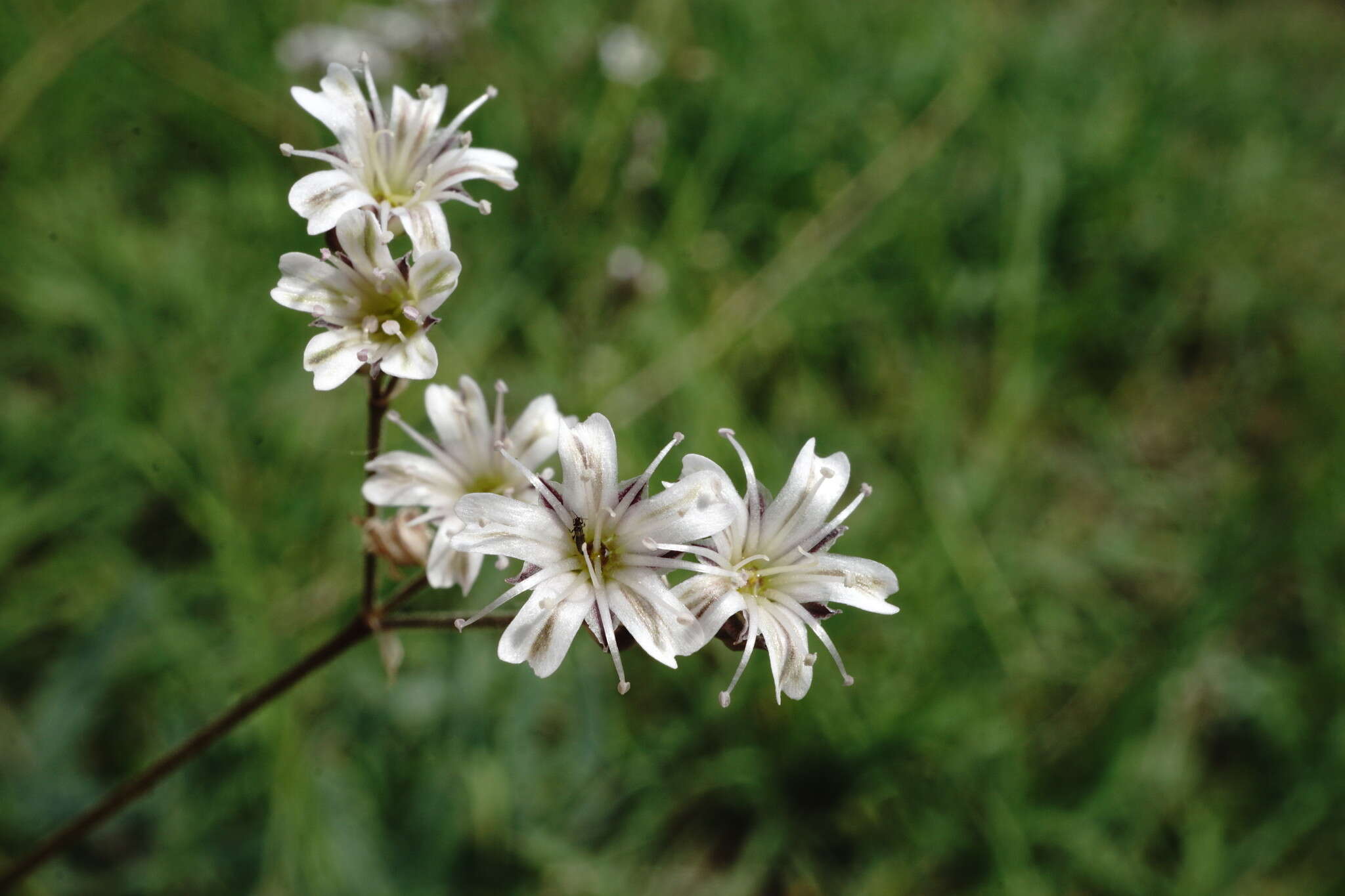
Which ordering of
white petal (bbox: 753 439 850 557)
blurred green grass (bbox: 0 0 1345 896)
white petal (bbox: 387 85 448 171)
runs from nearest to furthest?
white petal (bbox: 753 439 850 557) → white petal (bbox: 387 85 448 171) → blurred green grass (bbox: 0 0 1345 896)

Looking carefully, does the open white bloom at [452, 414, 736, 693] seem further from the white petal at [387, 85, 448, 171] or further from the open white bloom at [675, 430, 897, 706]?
the white petal at [387, 85, 448, 171]

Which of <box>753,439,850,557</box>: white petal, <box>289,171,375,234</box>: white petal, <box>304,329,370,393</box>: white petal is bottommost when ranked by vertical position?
<box>753,439,850,557</box>: white petal

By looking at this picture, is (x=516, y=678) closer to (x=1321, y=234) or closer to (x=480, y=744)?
(x=480, y=744)

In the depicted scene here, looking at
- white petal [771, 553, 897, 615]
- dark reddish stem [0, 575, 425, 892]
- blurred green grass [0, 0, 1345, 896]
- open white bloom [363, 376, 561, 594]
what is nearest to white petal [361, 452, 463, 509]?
open white bloom [363, 376, 561, 594]

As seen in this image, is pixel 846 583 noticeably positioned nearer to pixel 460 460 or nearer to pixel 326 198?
pixel 460 460

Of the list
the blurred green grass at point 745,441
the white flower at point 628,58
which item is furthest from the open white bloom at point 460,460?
the white flower at point 628,58

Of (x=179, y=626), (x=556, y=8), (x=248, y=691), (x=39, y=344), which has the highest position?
(x=556, y=8)

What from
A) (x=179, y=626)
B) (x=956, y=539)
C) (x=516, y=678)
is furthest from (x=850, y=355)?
(x=179, y=626)

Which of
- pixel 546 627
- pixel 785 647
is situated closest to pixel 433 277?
pixel 546 627
